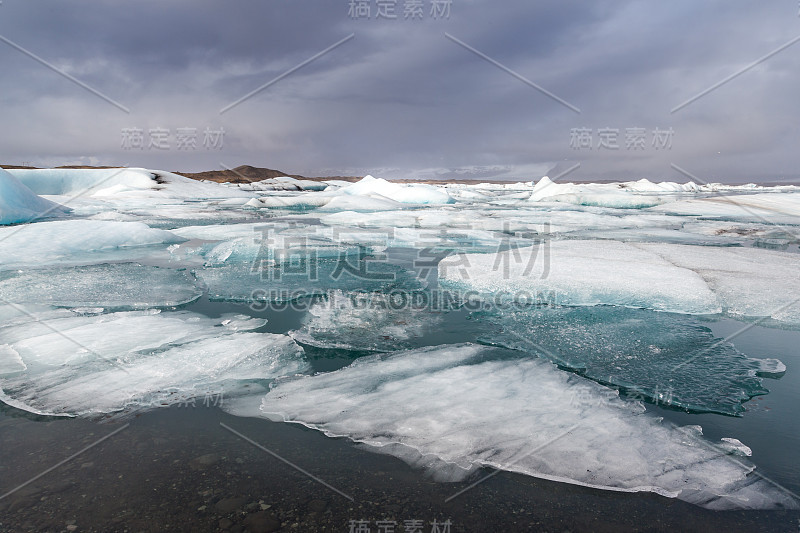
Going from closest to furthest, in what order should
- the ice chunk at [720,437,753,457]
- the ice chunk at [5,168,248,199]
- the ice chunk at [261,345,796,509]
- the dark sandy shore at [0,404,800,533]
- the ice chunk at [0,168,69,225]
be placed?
the dark sandy shore at [0,404,800,533]
the ice chunk at [261,345,796,509]
the ice chunk at [720,437,753,457]
the ice chunk at [0,168,69,225]
the ice chunk at [5,168,248,199]

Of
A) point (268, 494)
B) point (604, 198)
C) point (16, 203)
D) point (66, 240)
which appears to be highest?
point (604, 198)

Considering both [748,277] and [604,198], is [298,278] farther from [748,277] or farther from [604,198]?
[604,198]

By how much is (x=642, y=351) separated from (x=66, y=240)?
25.0 feet

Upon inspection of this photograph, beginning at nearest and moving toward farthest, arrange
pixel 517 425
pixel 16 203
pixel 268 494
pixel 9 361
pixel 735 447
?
pixel 268 494, pixel 735 447, pixel 517 425, pixel 9 361, pixel 16 203

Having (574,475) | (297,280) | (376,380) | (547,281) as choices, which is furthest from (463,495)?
(297,280)

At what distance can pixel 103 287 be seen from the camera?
14.3 ft

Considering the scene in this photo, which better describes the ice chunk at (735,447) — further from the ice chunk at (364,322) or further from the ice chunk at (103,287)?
the ice chunk at (103,287)

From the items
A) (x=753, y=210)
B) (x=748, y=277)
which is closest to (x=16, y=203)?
(x=748, y=277)

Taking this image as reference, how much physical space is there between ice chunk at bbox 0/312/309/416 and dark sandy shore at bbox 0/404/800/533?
0.33 m

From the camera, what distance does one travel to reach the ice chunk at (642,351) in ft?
7.83

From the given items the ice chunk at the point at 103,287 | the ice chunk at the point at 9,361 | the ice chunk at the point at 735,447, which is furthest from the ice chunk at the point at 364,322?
the ice chunk at the point at 735,447

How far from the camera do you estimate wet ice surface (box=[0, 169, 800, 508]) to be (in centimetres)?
192

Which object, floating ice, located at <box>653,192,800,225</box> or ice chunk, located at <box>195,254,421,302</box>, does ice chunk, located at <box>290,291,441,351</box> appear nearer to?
ice chunk, located at <box>195,254,421,302</box>

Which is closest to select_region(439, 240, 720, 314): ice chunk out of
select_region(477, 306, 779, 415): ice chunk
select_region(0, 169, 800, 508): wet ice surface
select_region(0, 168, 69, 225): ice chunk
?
select_region(0, 169, 800, 508): wet ice surface
